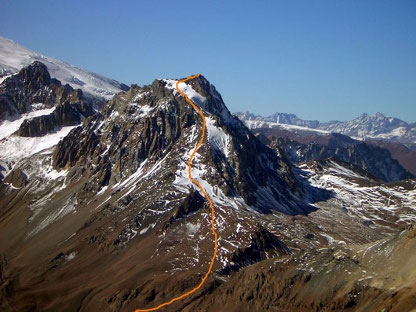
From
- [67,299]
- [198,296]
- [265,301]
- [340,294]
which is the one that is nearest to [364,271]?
[340,294]

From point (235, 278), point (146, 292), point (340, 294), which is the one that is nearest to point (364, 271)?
point (340, 294)

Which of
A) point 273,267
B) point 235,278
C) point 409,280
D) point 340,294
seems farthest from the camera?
point 235,278

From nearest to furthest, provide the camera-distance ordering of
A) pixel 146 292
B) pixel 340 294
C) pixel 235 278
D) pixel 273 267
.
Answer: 1. pixel 340 294
2. pixel 273 267
3. pixel 235 278
4. pixel 146 292

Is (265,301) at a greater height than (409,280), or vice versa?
(409,280)

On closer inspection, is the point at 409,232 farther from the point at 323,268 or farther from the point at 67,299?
the point at 67,299

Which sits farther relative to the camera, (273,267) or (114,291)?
(114,291)

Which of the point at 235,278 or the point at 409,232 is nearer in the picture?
the point at 409,232

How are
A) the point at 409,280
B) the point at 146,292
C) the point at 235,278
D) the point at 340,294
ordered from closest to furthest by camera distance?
1. the point at 409,280
2. the point at 340,294
3. the point at 235,278
4. the point at 146,292

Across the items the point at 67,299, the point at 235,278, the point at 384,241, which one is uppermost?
the point at 384,241

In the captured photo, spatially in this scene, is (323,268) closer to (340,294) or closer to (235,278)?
(340,294)
